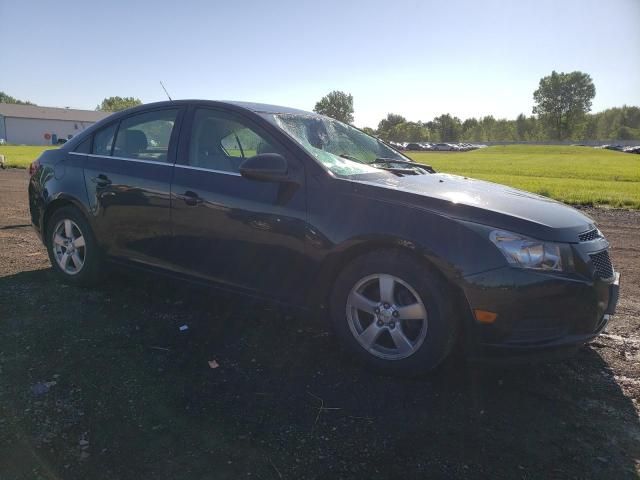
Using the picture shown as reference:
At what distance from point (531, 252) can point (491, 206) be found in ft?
1.30

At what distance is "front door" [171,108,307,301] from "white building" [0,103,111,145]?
90.9 meters

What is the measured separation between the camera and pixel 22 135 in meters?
87.9

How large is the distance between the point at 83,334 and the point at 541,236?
3.19 meters

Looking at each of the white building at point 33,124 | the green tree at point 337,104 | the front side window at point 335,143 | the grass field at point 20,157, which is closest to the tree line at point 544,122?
the green tree at point 337,104

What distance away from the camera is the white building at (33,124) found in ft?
282

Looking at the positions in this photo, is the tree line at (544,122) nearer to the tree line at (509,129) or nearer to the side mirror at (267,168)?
the tree line at (509,129)

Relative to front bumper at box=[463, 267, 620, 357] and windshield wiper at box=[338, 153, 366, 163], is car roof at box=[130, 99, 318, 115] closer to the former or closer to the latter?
windshield wiper at box=[338, 153, 366, 163]

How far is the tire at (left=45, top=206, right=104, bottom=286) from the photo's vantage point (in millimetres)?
4590

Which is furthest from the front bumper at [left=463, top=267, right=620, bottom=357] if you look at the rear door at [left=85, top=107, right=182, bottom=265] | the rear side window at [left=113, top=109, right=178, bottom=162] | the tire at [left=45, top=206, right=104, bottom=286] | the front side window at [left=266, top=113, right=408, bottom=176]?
the tire at [left=45, top=206, right=104, bottom=286]

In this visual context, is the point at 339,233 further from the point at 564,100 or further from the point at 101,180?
the point at 564,100

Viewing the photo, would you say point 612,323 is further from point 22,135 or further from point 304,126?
point 22,135

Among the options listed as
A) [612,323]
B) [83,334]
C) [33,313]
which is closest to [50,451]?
[83,334]

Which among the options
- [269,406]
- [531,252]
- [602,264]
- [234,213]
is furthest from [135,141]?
[602,264]

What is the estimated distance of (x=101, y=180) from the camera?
446 cm
